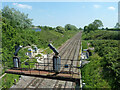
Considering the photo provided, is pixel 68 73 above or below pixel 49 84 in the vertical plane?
above

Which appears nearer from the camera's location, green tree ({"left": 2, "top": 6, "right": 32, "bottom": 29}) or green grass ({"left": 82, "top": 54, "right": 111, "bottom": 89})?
green grass ({"left": 82, "top": 54, "right": 111, "bottom": 89})

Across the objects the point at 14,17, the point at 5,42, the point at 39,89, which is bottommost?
the point at 39,89

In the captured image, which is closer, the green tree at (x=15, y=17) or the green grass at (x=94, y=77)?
the green grass at (x=94, y=77)

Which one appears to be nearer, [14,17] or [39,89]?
[39,89]

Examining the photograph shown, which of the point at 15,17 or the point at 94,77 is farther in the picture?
the point at 15,17

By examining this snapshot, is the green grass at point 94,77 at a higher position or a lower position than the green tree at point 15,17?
lower

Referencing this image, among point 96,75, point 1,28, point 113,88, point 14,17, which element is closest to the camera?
point 113,88

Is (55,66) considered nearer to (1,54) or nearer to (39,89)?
(39,89)

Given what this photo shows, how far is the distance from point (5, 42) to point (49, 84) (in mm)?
9349

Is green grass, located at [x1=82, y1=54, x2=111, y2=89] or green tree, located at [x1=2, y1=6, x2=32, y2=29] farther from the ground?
green tree, located at [x1=2, y1=6, x2=32, y2=29]

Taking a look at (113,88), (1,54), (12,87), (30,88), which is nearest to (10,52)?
(1,54)

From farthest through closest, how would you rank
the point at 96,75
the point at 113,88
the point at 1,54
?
the point at 1,54, the point at 96,75, the point at 113,88

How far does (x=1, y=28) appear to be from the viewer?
16469 millimetres

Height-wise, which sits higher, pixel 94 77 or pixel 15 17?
pixel 15 17
